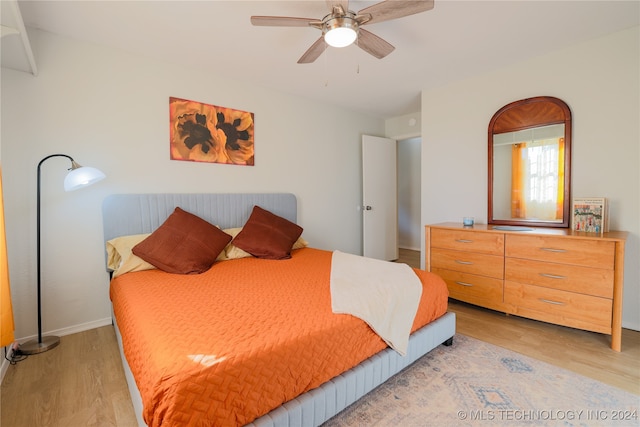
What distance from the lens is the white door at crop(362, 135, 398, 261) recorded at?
14.9 ft

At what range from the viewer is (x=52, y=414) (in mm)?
1532

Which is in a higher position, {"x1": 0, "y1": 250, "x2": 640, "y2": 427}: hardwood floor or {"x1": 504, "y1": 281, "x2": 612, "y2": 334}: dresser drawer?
{"x1": 504, "y1": 281, "x2": 612, "y2": 334}: dresser drawer

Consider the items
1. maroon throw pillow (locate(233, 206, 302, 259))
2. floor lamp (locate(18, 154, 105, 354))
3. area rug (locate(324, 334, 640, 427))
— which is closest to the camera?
area rug (locate(324, 334, 640, 427))

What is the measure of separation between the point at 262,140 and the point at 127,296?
2.25 m

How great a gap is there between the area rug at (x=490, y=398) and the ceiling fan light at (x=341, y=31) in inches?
85.0

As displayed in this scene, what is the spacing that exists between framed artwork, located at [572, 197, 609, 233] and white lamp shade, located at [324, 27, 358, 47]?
2.32 meters

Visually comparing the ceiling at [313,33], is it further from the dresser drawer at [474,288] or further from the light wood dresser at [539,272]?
the dresser drawer at [474,288]

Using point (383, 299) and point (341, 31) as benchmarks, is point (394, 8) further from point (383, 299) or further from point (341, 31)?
point (383, 299)

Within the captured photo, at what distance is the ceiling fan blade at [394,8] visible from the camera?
5.34 ft

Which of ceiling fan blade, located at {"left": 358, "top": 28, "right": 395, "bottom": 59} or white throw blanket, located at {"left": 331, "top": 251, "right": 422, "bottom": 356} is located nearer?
white throw blanket, located at {"left": 331, "top": 251, "right": 422, "bottom": 356}

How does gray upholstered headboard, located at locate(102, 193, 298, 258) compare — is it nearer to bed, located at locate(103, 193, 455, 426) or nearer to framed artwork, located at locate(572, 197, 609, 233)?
bed, located at locate(103, 193, 455, 426)

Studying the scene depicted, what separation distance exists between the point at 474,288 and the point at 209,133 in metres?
3.07

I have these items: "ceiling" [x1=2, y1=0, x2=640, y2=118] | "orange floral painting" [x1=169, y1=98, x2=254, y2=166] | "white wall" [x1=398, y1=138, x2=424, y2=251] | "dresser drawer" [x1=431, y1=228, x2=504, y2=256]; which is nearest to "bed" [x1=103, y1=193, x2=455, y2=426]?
"dresser drawer" [x1=431, y1=228, x2=504, y2=256]

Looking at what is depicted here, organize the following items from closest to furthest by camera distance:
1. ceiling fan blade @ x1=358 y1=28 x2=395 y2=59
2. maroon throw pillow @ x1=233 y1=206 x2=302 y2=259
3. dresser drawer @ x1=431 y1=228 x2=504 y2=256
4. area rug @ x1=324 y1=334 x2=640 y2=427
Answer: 1. area rug @ x1=324 y1=334 x2=640 y2=427
2. ceiling fan blade @ x1=358 y1=28 x2=395 y2=59
3. dresser drawer @ x1=431 y1=228 x2=504 y2=256
4. maroon throw pillow @ x1=233 y1=206 x2=302 y2=259
